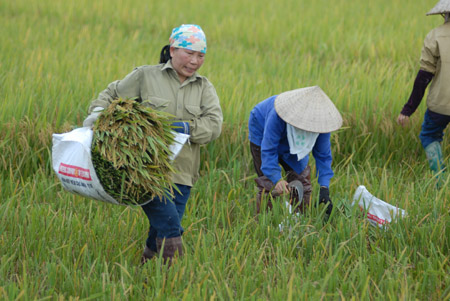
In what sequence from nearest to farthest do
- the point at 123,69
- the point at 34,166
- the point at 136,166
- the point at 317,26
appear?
the point at 136,166 < the point at 34,166 < the point at 123,69 < the point at 317,26

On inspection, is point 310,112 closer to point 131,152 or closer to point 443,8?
point 131,152

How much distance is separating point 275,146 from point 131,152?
859mm

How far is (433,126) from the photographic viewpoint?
353 cm

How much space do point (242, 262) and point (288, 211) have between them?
0.46m

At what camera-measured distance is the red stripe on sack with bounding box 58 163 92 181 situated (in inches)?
82.8

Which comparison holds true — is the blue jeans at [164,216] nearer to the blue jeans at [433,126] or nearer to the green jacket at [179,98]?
the green jacket at [179,98]

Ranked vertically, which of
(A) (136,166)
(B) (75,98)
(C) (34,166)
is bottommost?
(C) (34,166)

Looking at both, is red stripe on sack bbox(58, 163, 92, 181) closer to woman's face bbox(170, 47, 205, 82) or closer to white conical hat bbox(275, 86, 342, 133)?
woman's face bbox(170, 47, 205, 82)

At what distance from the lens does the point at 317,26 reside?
6.96 meters

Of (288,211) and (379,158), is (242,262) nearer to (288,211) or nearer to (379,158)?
(288,211)

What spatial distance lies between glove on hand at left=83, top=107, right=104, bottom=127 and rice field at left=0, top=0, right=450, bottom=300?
529 mm

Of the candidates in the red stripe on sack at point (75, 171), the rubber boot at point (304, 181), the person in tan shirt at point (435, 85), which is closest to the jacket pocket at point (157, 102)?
the red stripe on sack at point (75, 171)

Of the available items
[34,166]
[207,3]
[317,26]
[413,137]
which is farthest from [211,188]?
[207,3]

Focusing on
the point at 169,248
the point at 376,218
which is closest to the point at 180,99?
the point at 169,248
